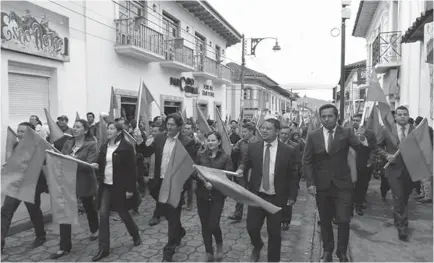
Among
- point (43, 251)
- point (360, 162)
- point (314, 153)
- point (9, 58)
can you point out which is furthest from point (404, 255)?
point (9, 58)

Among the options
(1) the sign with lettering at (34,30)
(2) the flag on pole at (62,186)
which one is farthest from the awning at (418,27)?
(1) the sign with lettering at (34,30)

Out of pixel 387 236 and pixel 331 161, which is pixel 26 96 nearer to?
pixel 331 161

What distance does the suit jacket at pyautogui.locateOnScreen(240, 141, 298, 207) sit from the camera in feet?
12.7

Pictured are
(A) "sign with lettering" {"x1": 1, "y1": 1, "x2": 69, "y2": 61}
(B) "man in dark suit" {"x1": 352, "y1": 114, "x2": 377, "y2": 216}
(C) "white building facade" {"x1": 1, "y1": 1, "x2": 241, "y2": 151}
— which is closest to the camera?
(B) "man in dark suit" {"x1": 352, "y1": 114, "x2": 377, "y2": 216}

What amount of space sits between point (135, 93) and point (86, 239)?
8.30 metres

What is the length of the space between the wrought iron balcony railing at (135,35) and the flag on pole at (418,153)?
912 centimetres

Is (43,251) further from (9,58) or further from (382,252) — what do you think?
(9,58)

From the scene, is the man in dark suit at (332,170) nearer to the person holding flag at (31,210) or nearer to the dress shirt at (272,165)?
the dress shirt at (272,165)

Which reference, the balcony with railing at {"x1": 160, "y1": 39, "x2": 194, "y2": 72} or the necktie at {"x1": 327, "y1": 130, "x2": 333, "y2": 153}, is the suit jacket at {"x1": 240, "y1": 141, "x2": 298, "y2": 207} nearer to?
the necktie at {"x1": 327, "y1": 130, "x2": 333, "y2": 153}

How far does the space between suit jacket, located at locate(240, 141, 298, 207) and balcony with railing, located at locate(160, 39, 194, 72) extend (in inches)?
→ 432

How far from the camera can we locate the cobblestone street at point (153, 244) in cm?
442

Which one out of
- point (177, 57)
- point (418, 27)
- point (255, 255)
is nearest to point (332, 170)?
point (255, 255)

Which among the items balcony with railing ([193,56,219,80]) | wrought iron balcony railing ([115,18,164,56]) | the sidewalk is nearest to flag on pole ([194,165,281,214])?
the sidewalk

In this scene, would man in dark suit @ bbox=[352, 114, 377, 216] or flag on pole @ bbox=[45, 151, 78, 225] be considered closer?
flag on pole @ bbox=[45, 151, 78, 225]
